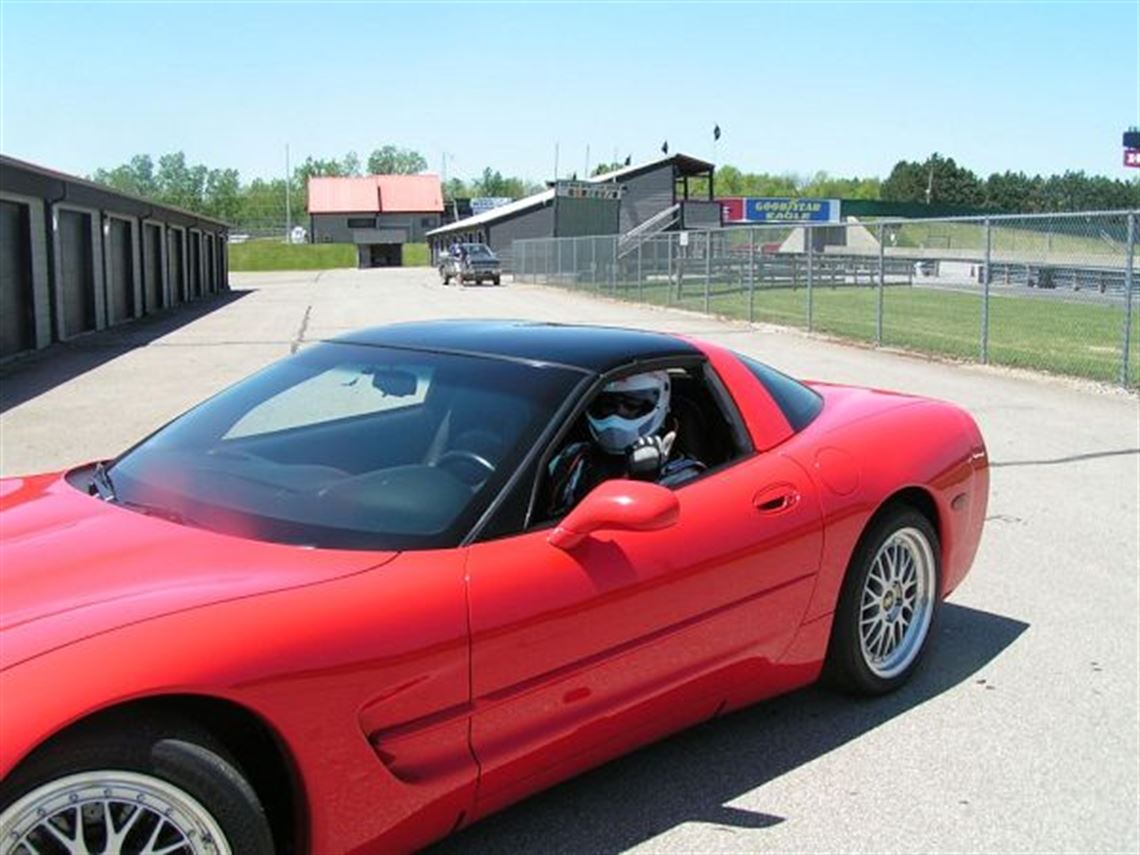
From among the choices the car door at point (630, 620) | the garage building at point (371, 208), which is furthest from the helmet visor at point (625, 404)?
the garage building at point (371, 208)

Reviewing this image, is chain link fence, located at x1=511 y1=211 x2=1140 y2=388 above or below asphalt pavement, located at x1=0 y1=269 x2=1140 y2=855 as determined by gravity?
above

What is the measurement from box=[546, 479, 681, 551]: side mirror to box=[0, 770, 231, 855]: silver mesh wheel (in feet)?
3.43

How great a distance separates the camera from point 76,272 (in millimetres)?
20734

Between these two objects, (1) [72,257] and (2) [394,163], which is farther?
(2) [394,163]

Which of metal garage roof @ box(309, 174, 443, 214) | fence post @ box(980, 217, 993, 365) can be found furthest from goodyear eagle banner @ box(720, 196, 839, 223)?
fence post @ box(980, 217, 993, 365)

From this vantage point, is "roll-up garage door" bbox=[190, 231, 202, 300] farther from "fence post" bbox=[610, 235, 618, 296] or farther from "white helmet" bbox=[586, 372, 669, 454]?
"white helmet" bbox=[586, 372, 669, 454]

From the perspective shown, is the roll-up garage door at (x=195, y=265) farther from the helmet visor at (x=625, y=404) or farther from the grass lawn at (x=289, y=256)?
the grass lawn at (x=289, y=256)

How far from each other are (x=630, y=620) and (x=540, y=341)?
102 centimetres

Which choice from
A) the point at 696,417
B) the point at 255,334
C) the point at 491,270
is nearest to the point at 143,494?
the point at 696,417

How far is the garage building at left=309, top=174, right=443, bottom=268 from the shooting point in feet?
327

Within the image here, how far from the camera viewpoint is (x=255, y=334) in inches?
844

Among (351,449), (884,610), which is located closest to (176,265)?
(351,449)

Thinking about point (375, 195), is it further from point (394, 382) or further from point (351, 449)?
point (351, 449)

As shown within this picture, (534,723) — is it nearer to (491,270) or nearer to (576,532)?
(576,532)
